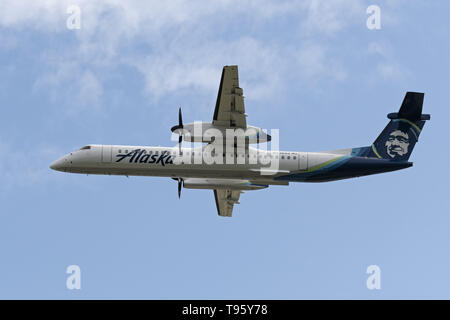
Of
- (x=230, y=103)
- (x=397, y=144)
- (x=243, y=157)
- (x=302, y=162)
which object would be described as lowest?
(x=302, y=162)

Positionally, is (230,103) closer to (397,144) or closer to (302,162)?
(302,162)

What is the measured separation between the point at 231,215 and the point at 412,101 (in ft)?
34.2

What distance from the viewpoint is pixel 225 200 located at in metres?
33.8

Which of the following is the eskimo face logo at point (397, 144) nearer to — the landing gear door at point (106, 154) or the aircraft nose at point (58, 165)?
the landing gear door at point (106, 154)

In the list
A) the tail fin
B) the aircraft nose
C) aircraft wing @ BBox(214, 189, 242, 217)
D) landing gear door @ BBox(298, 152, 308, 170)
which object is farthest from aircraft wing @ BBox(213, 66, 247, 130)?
the aircraft nose

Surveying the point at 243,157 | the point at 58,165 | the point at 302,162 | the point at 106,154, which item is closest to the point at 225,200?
the point at 243,157

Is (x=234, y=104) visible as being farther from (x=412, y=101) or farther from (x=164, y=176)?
(x=412, y=101)

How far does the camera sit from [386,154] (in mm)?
29391

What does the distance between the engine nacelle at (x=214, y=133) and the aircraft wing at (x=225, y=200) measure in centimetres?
465

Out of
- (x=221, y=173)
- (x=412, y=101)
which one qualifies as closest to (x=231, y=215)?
(x=221, y=173)

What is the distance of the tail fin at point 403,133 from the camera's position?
29391 millimetres

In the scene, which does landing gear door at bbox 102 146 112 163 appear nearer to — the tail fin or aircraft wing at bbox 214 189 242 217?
aircraft wing at bbox 214 189 242 217

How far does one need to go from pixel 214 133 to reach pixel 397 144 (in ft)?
25.3

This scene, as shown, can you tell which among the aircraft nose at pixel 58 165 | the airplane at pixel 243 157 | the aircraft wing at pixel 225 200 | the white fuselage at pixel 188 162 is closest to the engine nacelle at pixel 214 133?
the airplane at pixel 243 157
